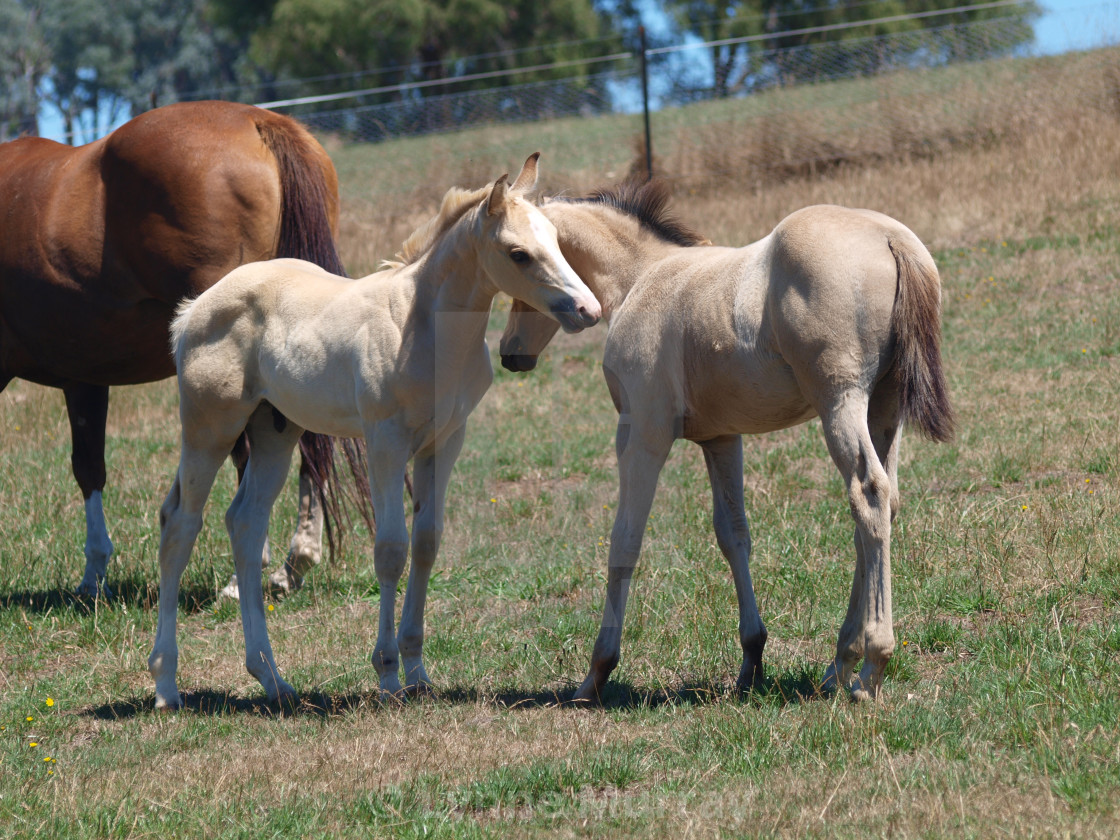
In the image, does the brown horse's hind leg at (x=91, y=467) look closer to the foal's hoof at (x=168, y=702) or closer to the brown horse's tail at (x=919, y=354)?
the foal's hoof at (x=168, y=702)

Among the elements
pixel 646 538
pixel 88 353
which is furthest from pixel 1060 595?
pixel 88 353

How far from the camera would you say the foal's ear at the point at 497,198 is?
408 centimetres

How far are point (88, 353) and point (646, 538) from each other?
354cm

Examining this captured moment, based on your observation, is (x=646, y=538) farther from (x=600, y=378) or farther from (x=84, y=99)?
(x=84, y=99)

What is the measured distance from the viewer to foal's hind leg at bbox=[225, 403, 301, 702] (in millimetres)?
4715

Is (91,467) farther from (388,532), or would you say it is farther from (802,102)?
(802,102)

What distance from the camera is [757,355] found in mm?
3945

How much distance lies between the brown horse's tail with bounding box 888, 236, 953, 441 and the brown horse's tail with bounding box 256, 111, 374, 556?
3273mm

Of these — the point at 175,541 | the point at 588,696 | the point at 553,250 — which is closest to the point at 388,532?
the point at 588,696

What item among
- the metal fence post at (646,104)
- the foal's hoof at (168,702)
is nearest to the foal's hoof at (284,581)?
the foal's hoof at (168,702)

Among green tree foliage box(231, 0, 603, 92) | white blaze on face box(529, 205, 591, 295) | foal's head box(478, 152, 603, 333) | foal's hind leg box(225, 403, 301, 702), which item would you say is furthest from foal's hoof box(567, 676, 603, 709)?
green tree foliage box(231, 0, 603, 92)

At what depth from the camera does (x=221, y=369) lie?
4.61 meters

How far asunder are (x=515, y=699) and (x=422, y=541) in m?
0.76

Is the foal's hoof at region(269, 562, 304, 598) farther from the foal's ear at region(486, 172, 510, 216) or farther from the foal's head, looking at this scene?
the foal's ear at region(486, 172, 510, 216)
